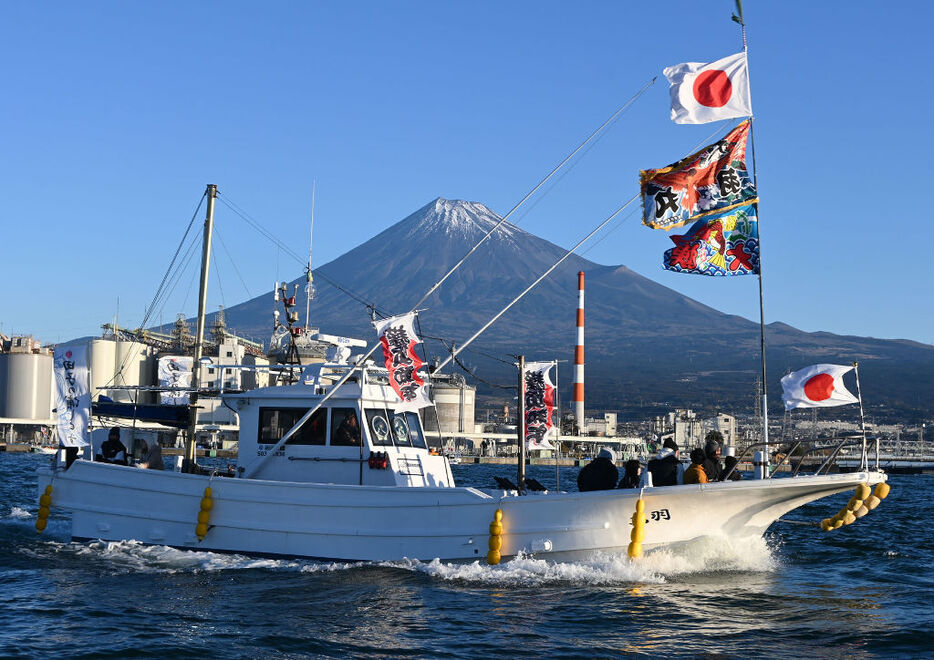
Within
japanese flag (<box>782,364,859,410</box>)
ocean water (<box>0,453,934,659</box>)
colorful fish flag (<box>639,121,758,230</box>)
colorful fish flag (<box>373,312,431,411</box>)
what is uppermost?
colorful fish flag (<box>639,121,758,230</box>)

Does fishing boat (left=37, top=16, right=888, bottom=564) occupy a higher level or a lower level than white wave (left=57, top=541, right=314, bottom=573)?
higher

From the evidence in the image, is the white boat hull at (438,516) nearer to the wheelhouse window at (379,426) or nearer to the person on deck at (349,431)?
the person on deck at (349,431)

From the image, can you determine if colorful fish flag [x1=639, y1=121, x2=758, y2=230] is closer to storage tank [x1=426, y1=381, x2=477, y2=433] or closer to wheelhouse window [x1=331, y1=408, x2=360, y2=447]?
wheelhouse window [x1=331, y1=408, x2=360, y2=447]

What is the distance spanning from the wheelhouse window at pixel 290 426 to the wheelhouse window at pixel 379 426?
0.77m

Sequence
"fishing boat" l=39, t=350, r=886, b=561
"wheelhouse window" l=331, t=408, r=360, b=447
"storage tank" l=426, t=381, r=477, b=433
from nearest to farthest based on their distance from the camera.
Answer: "fishing boat" l=39, t=350, r=886, b=561, "wheelhouse window" l=331, t=408, r=360, b=447, "storage tank" l=426, t=381, r=477, b=433

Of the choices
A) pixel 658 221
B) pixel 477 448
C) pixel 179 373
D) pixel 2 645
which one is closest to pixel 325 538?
pixel 2 645

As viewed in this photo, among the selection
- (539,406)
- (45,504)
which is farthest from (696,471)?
(539,406)

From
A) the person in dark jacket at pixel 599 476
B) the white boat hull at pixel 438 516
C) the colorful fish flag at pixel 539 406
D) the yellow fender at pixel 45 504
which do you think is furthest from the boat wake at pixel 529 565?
the colorful fish flag at pixel 539 406

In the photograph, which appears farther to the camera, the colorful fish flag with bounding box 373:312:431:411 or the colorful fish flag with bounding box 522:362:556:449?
the colorful fish flag with bounding box 522:362:556:449

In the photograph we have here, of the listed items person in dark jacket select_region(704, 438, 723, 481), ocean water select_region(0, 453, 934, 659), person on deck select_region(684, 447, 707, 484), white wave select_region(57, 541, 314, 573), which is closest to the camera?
ocean water select_region(0, 453, 934, 659)

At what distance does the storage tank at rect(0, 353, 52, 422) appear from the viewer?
97.1m

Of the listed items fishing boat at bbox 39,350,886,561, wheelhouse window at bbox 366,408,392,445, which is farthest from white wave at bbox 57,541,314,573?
wheelhouse window at bbox 366,408,392,445

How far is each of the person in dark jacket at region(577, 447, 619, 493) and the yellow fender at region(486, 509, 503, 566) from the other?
136 cm

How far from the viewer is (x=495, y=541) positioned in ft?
47.7
